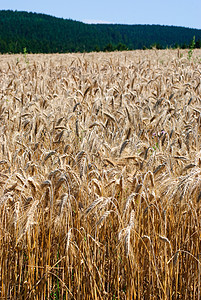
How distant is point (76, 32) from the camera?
114 metres

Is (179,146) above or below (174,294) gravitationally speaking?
above

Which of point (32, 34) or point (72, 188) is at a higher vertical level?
point (32, 34)

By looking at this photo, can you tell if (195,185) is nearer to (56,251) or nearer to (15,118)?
(56,251)

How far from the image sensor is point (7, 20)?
11344 cm

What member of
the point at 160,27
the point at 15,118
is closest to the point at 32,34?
the point at 160,27

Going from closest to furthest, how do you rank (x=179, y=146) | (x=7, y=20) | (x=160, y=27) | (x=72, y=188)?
(x=72, y=188)
(x=179, y=146)
(x=7, y=20)
(x=160, y=27)

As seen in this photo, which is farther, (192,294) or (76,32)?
(76,32)

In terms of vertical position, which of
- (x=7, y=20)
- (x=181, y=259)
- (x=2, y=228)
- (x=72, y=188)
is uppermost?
(x=7, y=20)

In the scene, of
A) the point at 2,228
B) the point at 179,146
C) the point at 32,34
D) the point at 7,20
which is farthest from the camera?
the point at 7,20

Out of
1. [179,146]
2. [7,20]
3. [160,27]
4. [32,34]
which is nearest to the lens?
[179,146]

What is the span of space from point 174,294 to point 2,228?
3.32 feet

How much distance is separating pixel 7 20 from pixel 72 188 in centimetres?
12205

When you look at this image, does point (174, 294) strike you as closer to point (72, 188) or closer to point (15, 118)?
point (72, 188)

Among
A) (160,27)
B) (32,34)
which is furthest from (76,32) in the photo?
(160,27)
